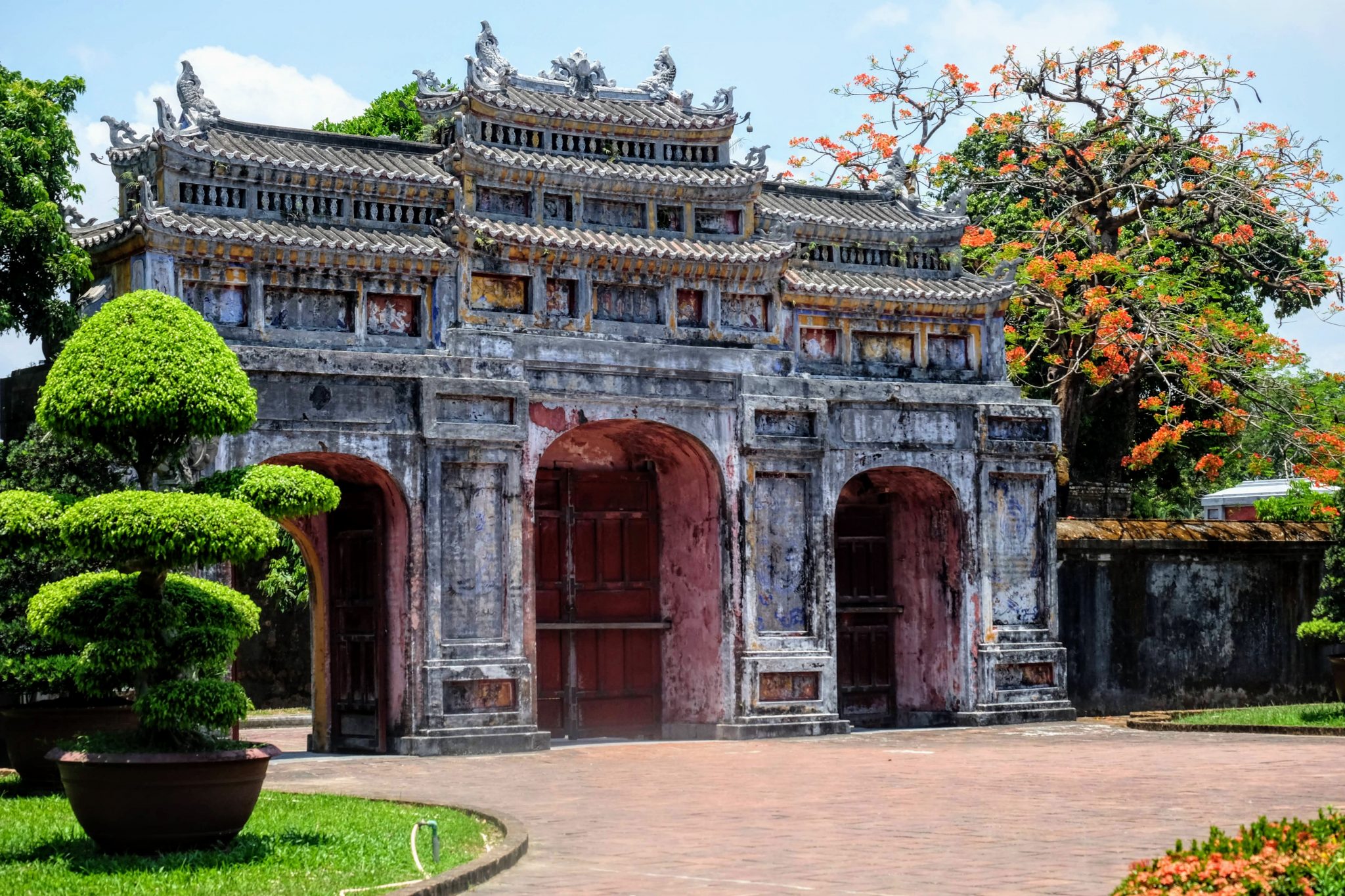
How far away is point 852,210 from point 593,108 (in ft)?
14.2

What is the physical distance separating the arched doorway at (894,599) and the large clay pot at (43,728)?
36.5 ft

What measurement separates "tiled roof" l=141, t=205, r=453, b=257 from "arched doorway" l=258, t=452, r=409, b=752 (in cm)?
239

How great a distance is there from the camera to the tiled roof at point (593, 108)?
21672 mm

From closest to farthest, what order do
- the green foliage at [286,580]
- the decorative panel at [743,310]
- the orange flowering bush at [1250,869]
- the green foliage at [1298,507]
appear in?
the orange flowering bush at [1250,869] < the decorative panel at [743,310] < the green foliage at [1298,507] < the green foliage at [286,580]

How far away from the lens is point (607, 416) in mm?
21312

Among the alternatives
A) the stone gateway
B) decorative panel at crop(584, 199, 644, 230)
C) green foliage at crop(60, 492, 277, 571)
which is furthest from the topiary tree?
decorative panel at crop(584, 199, 644, 230)

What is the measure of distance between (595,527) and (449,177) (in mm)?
4886

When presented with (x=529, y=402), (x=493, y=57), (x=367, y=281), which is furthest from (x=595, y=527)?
(x=493, y=57)

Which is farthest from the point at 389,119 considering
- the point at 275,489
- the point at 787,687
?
the point at 275,489

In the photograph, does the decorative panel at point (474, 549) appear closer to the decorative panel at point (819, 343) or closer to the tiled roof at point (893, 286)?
the decorative panel at point (819, 343)

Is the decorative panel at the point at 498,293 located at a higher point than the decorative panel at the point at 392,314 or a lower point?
higher

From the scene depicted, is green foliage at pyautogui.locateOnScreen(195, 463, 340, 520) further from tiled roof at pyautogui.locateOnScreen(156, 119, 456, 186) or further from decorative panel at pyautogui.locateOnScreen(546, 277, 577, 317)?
decorative panel at pyautogui.locateOnScreen(546, 277, 577, 317)

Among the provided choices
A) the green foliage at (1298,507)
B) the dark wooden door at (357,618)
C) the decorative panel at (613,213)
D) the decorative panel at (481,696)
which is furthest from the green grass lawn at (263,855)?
the green foliage at (1298,507)

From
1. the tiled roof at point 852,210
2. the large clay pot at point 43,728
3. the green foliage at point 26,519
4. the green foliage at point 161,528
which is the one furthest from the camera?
the tiled roof at point 852,210
